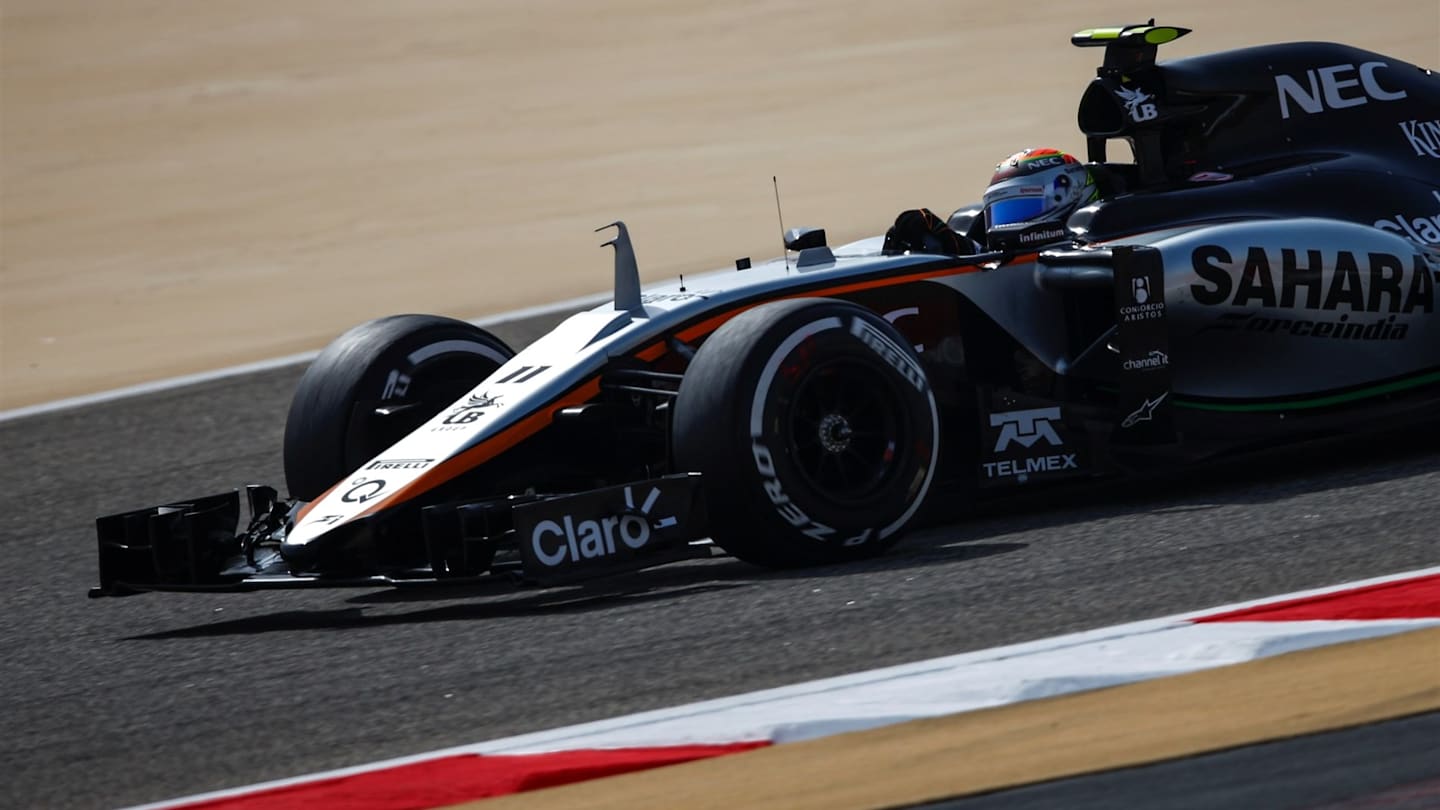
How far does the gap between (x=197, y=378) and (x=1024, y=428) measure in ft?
27.4

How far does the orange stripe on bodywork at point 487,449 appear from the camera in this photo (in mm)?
6254

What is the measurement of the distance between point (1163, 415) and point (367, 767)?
3.47m

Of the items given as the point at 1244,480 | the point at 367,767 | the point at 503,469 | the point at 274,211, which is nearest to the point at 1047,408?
the point at 1244,480

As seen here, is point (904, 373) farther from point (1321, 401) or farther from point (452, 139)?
point (452, 139)

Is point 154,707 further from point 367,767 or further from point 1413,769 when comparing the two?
point 1413,769

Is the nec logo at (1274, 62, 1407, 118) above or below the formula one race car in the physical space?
above

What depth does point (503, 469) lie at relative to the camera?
6461 millimetres

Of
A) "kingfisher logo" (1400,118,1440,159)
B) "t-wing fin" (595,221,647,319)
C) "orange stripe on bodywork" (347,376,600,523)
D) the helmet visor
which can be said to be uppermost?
"kingfisher logo" (1400,118,1440,159)

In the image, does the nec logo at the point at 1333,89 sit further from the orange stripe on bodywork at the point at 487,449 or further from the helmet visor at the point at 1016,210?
the orange stripe on bodywork at the point at 487,449

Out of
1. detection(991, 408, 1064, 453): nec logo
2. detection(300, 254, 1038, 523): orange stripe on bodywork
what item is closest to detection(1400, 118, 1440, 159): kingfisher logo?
detection(300, 254, 1038, 523): orange stripe on bodywork

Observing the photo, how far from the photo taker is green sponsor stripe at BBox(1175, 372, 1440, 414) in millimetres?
7184

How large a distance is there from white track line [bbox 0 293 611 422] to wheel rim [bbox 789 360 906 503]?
8.09 metres

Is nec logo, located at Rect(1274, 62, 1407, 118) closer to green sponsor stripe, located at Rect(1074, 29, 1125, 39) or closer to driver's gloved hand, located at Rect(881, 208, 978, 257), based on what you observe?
green sponsor stripe, located at Rect(1074, 29, 1125, 39)

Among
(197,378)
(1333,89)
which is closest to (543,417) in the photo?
(1333,89)
